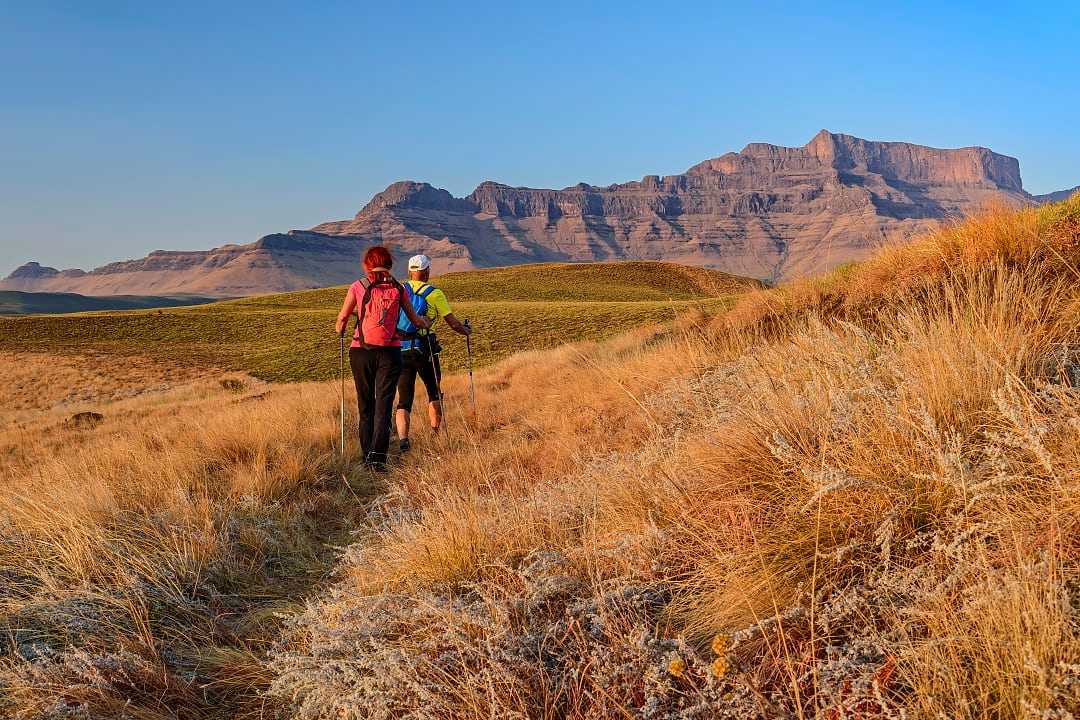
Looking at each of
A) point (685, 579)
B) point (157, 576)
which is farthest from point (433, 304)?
point (685, 579)

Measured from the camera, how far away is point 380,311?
295 inches

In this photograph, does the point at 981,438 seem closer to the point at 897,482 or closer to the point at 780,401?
the point at 897,482

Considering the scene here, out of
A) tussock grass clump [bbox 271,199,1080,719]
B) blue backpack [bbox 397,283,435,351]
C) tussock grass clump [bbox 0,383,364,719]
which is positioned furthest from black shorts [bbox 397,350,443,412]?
tussock grass clump [bbox 271,199,1080,719]

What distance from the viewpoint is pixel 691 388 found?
610 cm

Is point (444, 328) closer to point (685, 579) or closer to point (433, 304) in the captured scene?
point (433, 304)

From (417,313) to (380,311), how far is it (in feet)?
2.24

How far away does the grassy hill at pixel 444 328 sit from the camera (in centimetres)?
3112

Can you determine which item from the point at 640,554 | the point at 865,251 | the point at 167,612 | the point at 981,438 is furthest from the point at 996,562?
the point at 865,251

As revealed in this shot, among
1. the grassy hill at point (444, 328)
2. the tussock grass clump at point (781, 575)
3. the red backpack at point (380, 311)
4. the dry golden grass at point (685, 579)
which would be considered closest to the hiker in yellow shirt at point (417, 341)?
the red backpack at point (380, 311)

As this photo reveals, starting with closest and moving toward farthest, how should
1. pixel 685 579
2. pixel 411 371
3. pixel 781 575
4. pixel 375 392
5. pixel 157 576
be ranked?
pixel 781 575
pixel 685 579
pixel 157 576
pixel 375 392
pixel 411 371

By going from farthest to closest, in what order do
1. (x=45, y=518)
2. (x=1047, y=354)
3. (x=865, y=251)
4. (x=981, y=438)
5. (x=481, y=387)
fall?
(x=481, y=387) < (x=865, y=251) < (x=45, y=518) < (x=1047, y=354) < (x=981, y=438)

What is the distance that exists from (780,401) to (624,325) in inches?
1092

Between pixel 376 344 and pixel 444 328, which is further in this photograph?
pixel 444 328

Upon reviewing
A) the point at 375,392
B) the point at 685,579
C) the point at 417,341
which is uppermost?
the point at 417,341
